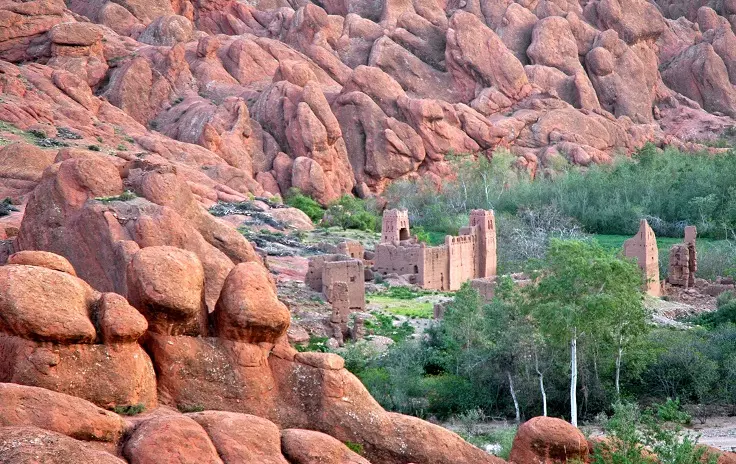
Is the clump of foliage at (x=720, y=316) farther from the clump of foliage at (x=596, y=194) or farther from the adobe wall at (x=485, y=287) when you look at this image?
the clump of foliage at (x=596, y=194)

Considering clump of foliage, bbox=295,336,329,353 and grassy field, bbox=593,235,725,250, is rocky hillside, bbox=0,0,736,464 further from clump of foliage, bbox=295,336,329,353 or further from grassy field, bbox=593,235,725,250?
grassy field, bbox=593,235,725,250

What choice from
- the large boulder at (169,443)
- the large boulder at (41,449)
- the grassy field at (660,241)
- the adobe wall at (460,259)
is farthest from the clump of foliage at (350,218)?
the large boulder at (41,449)

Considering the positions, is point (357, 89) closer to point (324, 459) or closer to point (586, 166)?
point (586, 166)

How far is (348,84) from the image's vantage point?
90.0 metres

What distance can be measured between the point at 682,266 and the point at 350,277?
1859 centimetres

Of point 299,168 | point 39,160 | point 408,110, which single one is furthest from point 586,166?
point 39,160

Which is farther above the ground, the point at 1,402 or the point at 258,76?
the point at 258,76

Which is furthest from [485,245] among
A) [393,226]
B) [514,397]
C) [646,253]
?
[514,397]

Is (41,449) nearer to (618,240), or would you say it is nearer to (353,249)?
(353,249)

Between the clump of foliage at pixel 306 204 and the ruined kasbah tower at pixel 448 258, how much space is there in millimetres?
14166

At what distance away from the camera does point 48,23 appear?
79.2 m

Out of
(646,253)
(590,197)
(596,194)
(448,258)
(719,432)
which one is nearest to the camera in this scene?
(719,432)

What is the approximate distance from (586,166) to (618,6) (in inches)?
1049

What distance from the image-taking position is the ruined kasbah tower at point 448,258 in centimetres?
5250
